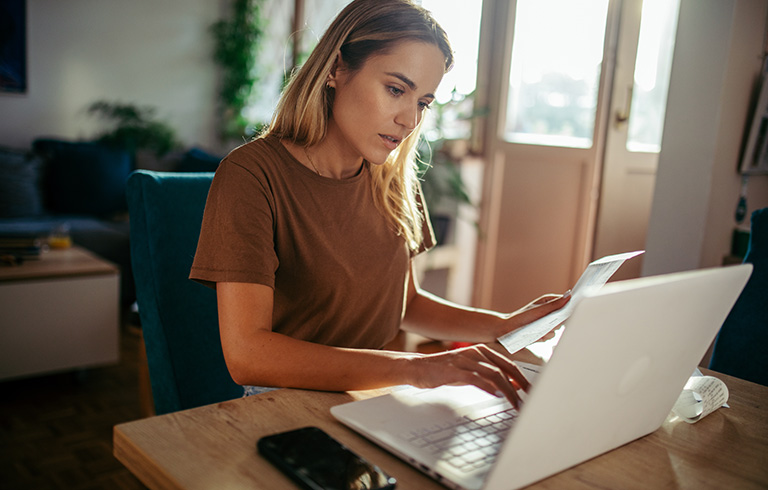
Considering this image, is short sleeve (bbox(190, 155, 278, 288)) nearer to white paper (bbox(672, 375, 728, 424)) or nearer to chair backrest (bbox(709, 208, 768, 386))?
white paper (bbox(672, 375, 728, 424))

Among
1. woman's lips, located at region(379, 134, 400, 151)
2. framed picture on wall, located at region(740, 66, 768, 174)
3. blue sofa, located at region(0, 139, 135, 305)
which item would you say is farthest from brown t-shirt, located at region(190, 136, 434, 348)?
blue sofa, located at region(0, 139, 135, 305)

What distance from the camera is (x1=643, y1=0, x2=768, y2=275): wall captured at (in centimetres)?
198

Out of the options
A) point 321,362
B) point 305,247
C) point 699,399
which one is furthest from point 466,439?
point 305,247

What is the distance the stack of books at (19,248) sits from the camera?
8.70 ft

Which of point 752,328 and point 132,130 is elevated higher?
point 132,130

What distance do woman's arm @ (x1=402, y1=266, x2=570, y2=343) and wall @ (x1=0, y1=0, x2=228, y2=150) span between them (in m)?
3.87

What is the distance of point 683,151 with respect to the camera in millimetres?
2096

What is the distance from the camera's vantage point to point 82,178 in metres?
4.04

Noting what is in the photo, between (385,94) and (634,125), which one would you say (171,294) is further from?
(634,125)

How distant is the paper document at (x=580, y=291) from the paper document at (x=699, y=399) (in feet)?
0.63

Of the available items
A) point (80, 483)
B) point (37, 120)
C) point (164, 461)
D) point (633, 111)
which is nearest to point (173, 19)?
point (37, 120)

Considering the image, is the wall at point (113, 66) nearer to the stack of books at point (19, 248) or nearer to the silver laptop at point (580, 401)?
the stack of books at point (19, 248)

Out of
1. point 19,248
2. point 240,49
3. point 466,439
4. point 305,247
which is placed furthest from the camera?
point 240,49

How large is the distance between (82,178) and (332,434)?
12.7ft
